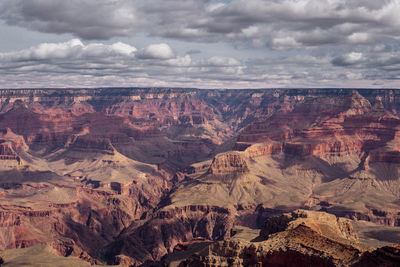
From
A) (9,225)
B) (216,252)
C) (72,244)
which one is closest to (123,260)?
(72,244)

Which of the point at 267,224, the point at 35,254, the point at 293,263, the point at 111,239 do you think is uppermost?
the point at 293,263

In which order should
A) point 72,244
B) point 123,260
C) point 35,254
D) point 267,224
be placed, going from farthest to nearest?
point 72,244, point 123,260, point 35,254, point 267,224

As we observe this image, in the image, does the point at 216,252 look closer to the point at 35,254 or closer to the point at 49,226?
the point at 35,254

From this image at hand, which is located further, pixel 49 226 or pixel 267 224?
pixel 49 226

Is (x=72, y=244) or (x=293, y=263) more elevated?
(x=293, y=263)

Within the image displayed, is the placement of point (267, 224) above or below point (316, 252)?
below

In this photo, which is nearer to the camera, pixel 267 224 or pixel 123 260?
pixel 267 224

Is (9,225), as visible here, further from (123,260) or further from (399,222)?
(399,222)

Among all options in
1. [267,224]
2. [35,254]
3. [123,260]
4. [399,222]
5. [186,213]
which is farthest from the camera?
[186,213]

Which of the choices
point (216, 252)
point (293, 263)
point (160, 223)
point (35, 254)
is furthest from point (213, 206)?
point (293, 263)
